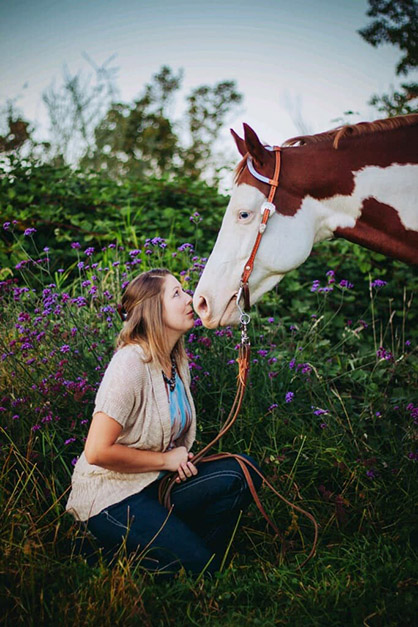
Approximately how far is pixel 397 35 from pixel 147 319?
163 inches

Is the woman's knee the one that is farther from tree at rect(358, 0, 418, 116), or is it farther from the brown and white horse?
tree at rect(358, 0, 418, 116)

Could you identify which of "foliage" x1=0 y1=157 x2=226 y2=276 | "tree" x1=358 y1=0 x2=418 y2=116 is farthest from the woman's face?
"tree" x1=358 y1=0 x2=418 y2=116

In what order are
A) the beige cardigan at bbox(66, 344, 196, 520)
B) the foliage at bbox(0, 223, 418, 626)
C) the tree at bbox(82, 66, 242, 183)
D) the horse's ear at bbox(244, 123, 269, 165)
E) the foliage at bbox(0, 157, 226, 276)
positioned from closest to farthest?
the foliage at bbox(0, 223, 418, 626)
the beige cardigan at bbox(66, 344, 196, 520)
the horse's ear at bbox(244, 123, 269, 165)
the foliage at bbox(0, 157, 226, 276)
the tree at bbox(82, 66, 242, 183)

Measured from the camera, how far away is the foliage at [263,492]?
1716 mm

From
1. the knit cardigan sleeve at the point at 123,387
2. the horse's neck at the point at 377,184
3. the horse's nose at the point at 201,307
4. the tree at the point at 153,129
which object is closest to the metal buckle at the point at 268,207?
the horse's neck at the point at 377,184

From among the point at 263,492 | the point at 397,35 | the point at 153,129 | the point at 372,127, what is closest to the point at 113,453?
the point at 263,492

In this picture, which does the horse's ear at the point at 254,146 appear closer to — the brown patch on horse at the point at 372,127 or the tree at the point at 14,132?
the brown patch on horse at the point at 372,127

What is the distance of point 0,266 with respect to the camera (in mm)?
4145

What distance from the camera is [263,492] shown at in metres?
2.44

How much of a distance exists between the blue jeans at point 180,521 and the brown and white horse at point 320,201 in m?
0.70

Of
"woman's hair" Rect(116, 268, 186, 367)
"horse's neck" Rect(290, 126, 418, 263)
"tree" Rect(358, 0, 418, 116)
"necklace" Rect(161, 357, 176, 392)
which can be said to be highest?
"tree" Rect(358, 0, 418, 116)

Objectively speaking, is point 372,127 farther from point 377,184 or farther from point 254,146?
point 254,146

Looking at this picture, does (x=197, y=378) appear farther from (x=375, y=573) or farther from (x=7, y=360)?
(x=375, y=573)

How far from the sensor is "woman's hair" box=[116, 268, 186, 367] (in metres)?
2.09
